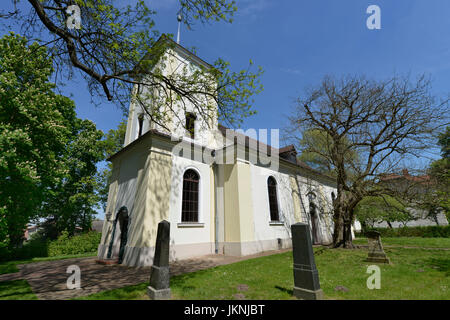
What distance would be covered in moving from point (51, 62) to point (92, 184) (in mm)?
18961

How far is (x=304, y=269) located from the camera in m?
4.68

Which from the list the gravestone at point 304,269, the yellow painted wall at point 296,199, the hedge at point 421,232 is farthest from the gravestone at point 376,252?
the hedge at point 421,232

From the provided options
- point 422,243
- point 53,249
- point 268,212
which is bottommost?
point 53,249

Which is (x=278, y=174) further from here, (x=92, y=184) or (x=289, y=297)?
(x=92, y=184)

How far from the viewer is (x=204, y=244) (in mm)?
11148

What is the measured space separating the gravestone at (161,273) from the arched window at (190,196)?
19.2 feet

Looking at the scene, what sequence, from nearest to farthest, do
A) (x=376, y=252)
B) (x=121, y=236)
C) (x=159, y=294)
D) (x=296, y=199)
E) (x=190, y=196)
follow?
1. (x=159, y=294)
2. (x=376, y=252)
3. (x=121, y=236)
4. (x=190, y=196)
5. (x=296, y=199)

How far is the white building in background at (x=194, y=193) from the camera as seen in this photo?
32.8ft

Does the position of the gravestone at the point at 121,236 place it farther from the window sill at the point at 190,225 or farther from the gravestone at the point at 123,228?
the window sill at the point at 190,225

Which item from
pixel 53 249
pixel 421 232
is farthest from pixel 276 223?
pixel 421 232

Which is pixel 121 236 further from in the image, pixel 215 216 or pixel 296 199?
pixel 296 199

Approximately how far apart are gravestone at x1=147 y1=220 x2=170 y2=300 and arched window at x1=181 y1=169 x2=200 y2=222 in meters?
5.84

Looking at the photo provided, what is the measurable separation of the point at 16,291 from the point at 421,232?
111ft

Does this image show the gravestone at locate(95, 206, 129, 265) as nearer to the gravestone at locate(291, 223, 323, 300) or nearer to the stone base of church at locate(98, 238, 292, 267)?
the stone base of church at locate(98, 238, 292, 267)
